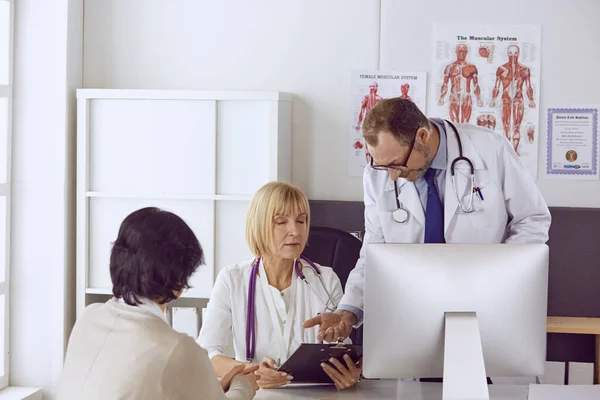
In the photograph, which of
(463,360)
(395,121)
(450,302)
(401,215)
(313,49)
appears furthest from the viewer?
(313,49)

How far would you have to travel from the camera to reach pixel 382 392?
2.15 meters

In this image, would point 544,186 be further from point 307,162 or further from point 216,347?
point 216,347

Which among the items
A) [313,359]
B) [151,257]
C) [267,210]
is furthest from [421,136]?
[151,257]

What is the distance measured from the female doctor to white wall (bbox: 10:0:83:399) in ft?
4.49

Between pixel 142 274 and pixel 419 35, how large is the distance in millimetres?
2299

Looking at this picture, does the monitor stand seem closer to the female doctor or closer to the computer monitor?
the computer monitor

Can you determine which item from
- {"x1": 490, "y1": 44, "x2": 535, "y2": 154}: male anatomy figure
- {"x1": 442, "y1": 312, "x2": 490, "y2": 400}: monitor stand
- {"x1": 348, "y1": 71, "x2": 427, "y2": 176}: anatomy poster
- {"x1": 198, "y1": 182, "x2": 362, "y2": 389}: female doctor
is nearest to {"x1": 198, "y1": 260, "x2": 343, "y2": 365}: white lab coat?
{"x1": 198, "y1": 182, "x2": 362, "y2": 389}: female doctor

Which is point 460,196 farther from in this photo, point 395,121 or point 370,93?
point 370,93

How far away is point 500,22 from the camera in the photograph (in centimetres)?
359

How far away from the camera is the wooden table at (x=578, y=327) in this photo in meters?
3.17

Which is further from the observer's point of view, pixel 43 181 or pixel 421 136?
pixel 43 181

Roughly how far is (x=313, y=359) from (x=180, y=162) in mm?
1637

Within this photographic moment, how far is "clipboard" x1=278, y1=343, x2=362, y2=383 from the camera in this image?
197cm

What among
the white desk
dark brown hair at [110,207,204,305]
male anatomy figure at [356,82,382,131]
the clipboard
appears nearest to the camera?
dark brown hair at [110,207,204,305]
